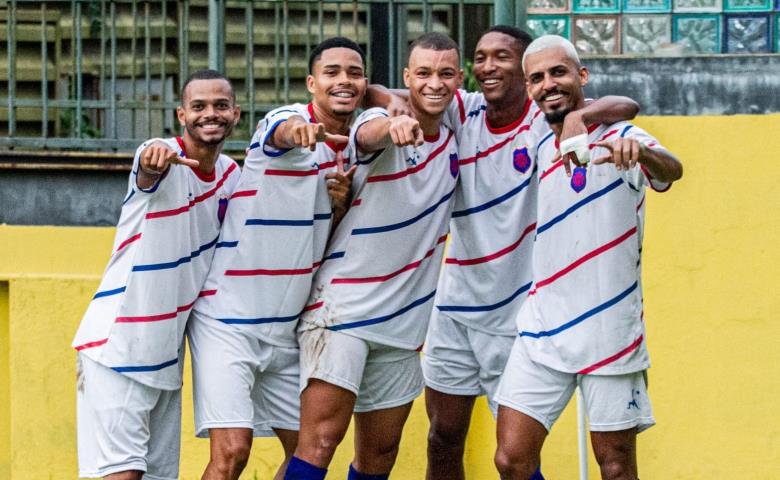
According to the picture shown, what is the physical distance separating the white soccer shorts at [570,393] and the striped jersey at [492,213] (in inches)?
16.5

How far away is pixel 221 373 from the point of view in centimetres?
643

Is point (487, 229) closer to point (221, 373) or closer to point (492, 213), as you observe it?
point (492, 213)

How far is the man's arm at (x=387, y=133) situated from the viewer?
597 centimetres

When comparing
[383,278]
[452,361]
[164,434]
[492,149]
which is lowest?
[164,434]

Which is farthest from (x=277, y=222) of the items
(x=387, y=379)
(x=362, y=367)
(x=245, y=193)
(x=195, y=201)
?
(x=387, y=379)

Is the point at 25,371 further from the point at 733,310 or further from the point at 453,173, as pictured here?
the point at 733,310

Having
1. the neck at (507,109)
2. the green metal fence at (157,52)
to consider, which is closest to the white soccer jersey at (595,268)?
the neck at (507,109)

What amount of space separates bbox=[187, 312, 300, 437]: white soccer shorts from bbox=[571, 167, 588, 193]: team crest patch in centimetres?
142

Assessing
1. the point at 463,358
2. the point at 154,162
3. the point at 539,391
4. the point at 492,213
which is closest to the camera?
the point at 154,162

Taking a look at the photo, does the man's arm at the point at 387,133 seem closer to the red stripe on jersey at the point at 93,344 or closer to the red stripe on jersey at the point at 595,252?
the red stripe on jersey at the point at 595,252

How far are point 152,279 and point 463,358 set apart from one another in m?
1.48

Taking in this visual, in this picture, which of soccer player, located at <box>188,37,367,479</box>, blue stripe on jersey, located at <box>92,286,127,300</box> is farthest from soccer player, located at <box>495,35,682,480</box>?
blue stripe on jersey, located at <box>92,286,127,300</box>

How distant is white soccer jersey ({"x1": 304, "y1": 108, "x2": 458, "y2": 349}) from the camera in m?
6.51

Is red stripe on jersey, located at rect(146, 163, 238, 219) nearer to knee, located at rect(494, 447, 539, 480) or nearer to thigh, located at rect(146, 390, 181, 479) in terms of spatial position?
thigh, located at rect(146, 390, 181, 479)
